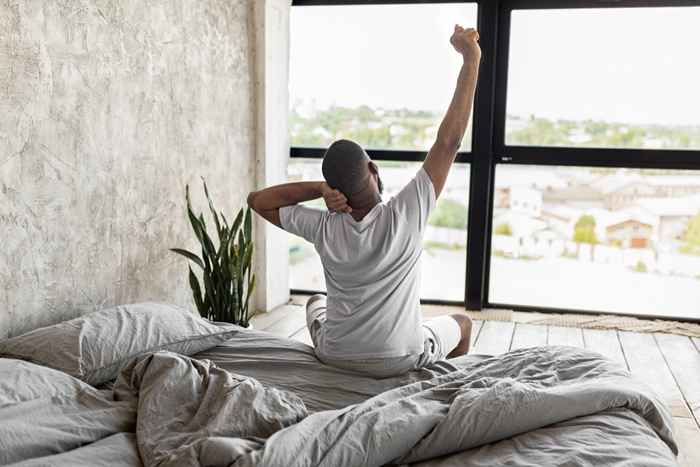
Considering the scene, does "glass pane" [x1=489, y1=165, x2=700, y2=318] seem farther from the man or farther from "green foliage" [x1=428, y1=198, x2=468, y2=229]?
the man

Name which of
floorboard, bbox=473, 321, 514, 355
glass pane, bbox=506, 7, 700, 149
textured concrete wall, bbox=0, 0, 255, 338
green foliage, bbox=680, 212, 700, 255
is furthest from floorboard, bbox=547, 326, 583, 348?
textured concrete wall, bbox=0, 0, 255, 338

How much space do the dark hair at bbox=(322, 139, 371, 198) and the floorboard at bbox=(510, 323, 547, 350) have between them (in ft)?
6.21

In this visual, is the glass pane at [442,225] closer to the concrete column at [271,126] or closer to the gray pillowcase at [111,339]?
the concrete column at [271,126]

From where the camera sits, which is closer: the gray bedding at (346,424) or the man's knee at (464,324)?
the gray bedding at (346,424)

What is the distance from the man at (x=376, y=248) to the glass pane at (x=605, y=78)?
220cm

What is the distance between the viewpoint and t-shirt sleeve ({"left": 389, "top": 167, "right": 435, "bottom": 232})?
95.8 inches

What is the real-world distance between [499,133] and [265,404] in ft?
10.6

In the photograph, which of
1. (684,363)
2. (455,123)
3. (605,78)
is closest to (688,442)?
(684,363)

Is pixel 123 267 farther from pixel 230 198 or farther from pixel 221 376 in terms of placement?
pixel 221 376

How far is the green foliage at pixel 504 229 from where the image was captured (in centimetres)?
479

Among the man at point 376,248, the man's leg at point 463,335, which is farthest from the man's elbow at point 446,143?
the man's leg at point 463,335

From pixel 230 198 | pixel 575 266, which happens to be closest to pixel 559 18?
pixel 575 266

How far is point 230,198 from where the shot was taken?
14.1 feet

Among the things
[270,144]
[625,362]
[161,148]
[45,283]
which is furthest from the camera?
[270,144]
